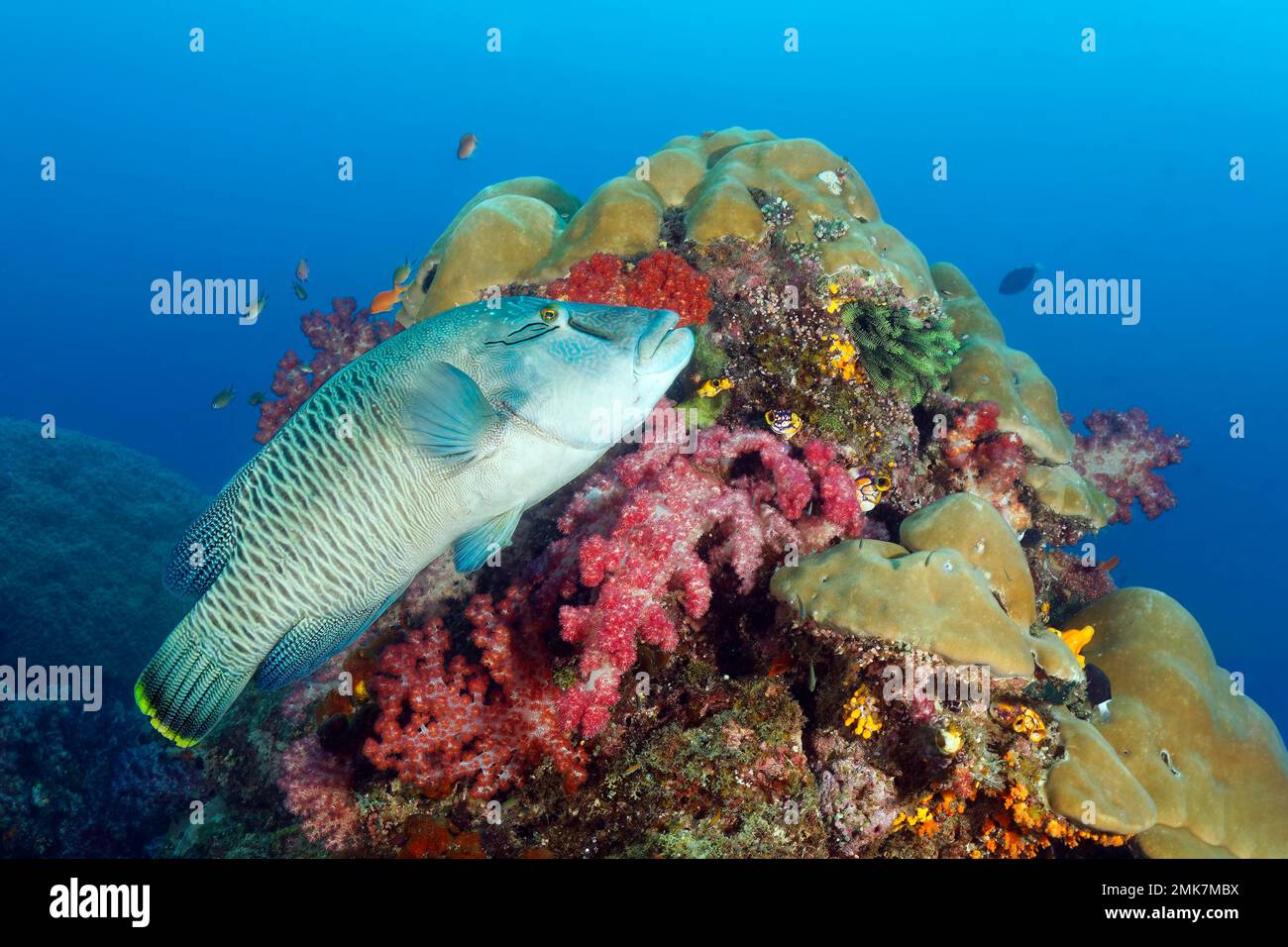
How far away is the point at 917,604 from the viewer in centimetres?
A: 385

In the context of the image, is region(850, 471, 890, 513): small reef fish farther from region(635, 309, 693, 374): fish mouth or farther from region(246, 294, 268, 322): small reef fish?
region(246, 294, 268, 322): small reef fish

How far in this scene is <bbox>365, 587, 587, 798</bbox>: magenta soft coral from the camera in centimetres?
391

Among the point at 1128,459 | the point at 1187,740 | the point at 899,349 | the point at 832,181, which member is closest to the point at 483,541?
the point at 899,349

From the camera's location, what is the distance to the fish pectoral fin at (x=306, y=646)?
331 cm

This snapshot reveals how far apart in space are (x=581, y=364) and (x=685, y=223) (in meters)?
5.07

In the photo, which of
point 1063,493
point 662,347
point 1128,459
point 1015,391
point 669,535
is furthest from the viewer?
point 1128,459

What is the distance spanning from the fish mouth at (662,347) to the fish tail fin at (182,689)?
8.52 feet

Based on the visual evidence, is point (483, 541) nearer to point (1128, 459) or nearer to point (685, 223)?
point (685, 223)

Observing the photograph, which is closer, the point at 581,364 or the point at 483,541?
the point at 581,364

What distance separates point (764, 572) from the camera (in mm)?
4410

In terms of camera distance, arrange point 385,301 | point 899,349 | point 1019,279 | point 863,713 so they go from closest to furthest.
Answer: point 863,713 < point 899,349 < point 385,301 < point 1019,279

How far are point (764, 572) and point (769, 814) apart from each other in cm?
151
